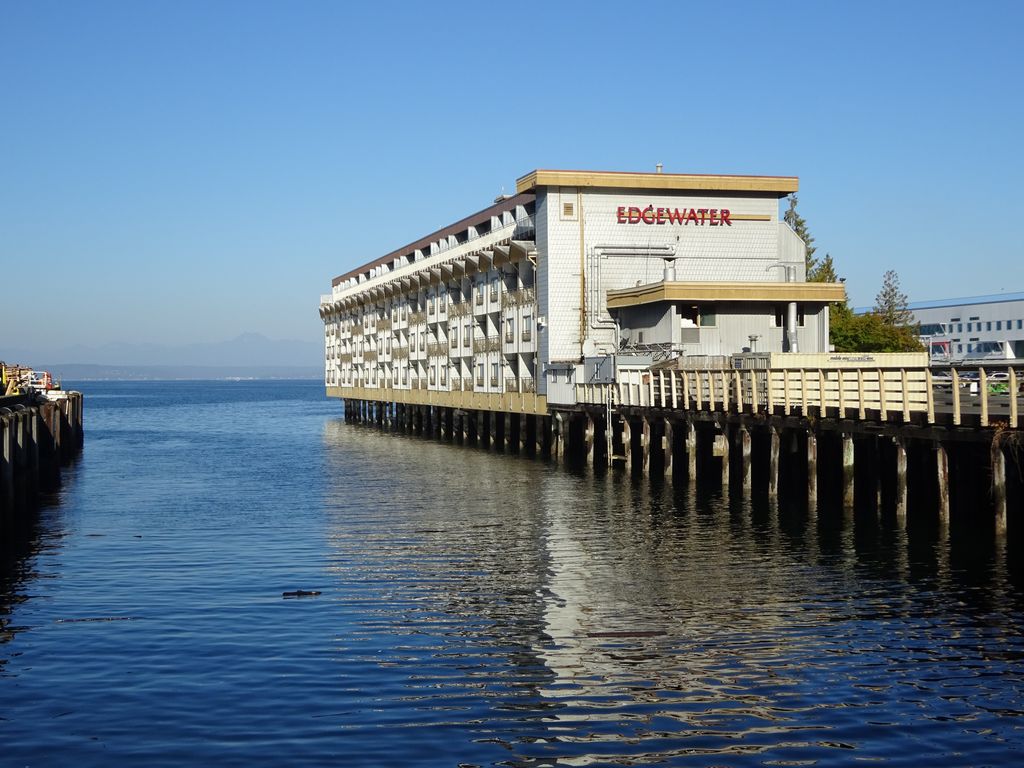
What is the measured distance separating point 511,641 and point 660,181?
165 feet

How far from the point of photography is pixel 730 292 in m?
62.0

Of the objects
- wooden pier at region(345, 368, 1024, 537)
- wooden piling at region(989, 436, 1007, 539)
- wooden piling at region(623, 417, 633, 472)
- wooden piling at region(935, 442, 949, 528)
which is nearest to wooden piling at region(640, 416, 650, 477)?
wooden pier at region(345, 368, 1024, 537)

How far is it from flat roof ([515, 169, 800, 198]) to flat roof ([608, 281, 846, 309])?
6.42m

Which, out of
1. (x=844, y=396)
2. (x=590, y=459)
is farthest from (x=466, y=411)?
(x=844, y=396)

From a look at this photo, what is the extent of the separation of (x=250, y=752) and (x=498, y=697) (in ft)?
12.6

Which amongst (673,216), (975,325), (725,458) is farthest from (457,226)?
(975,325)

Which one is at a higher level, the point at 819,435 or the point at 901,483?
the point at 819,435

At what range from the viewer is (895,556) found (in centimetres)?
2944

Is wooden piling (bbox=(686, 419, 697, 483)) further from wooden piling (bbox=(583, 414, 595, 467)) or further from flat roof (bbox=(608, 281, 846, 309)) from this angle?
flat roof (bbox=(608, 281, 846, 309))

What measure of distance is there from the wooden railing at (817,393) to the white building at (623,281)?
6636 mm

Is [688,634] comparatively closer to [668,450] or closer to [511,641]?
[511,641]

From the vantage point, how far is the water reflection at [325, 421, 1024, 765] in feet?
52.1

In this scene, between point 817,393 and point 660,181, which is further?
point 660,181

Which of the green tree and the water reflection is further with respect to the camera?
the green tree
